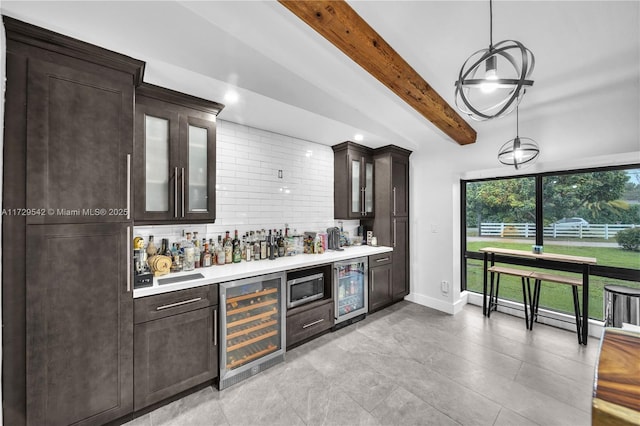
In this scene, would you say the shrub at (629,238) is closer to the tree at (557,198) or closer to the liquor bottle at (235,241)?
the tree at (557,198)

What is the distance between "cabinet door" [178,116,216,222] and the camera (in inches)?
87.0

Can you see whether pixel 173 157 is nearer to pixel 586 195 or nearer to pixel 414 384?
pixel 414 384

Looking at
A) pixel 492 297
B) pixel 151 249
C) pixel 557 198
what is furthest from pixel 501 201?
pixel 151 249

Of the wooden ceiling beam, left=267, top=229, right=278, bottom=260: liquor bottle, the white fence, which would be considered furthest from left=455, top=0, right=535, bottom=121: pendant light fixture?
the white fence

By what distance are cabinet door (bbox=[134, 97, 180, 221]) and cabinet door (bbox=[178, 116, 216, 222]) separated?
0.19 ft

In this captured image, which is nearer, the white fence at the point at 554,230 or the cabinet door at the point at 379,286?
the white fence at the point at 554,230

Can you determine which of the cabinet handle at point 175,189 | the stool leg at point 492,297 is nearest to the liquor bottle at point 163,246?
the cabinet handle at point 175,189

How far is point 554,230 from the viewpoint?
3326mm

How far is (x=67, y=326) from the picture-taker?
58.7 inches

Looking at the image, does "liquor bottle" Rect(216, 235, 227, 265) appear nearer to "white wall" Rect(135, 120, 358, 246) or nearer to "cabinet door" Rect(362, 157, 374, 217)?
"white wall" Rect(135, 120, 358, 246)

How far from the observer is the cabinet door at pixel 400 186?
3.92 meters

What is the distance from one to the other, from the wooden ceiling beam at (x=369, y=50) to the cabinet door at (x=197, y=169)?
1.43m

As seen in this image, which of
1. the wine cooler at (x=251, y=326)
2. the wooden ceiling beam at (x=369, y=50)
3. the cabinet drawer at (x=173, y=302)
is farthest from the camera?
the wine cooler at (x=251, y=326)

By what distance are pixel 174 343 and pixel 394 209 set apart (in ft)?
10.5
